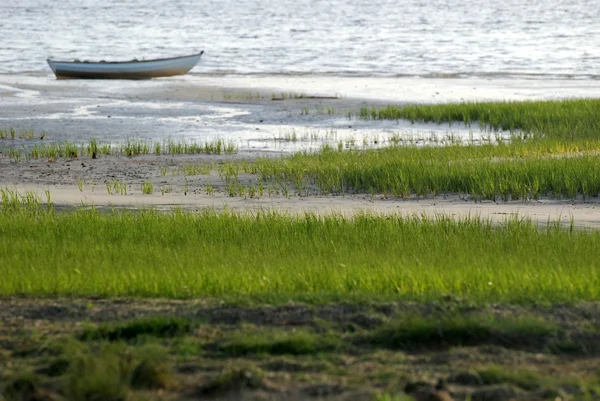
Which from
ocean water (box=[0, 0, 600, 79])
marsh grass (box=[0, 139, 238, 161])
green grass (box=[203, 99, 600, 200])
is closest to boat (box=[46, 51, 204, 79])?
ocean water (box=[0, 0, 600, 79])

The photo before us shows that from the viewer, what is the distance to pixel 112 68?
129 ft

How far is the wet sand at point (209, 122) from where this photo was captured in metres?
15.4

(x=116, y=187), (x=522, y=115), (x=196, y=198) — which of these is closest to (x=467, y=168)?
(x=196, y=198)

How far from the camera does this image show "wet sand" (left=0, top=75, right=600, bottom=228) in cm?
1544

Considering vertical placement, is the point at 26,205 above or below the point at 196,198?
above

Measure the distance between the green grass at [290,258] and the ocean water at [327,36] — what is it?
31.8 metres

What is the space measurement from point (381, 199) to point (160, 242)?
5359 mm

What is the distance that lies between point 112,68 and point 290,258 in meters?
30.4

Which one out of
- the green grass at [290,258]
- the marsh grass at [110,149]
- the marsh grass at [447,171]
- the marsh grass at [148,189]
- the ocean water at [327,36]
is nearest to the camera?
the green grass at [290,258]

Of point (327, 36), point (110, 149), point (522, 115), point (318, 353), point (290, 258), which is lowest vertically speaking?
point (327, 36)

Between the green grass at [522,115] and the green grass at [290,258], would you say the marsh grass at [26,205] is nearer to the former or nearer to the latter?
the green grass at [290,258]

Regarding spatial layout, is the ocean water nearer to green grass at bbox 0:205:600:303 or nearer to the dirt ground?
green grass at bbox 0:205:600:303

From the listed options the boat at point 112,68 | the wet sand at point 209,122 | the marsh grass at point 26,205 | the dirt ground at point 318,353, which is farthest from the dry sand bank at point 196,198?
the boat at point 112,68

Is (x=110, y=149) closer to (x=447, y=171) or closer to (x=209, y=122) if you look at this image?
(x=209, y=122)
